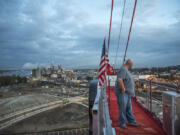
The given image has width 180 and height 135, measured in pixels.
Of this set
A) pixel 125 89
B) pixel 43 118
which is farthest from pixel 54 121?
pixel 125 89

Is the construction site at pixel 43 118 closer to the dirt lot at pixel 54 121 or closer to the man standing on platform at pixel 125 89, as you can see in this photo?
the dirt lot at pixel 54 121

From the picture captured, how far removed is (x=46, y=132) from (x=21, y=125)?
9027mm

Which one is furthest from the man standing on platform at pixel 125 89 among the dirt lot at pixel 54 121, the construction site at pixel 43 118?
the dirt lot at pixel 54 121

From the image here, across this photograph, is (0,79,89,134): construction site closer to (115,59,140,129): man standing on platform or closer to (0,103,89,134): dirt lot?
(0,103,89,134): dirt lot

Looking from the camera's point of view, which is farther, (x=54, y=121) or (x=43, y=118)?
(x=43, y=118)

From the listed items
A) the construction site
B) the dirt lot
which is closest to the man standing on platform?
the construction site

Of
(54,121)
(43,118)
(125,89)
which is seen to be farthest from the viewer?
(43,118)

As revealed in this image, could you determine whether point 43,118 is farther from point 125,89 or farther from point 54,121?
point 125,89

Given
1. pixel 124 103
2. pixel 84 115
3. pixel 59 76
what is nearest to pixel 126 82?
pixel 124 103

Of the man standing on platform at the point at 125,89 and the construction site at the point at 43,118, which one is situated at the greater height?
the man standing on platform at the point at 125,89

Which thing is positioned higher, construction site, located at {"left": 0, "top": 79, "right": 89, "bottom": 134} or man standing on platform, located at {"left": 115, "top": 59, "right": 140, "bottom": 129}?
man standing on platform, located at {"left": 115, "top": 59, "right": 140, "bottom": 129}

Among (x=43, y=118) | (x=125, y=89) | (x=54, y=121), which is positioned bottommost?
(x=54, y=121)

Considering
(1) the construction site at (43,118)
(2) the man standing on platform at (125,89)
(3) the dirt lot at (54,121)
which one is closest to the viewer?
(2) the man standing on platform at (125,89)

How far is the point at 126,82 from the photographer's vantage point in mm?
3078
